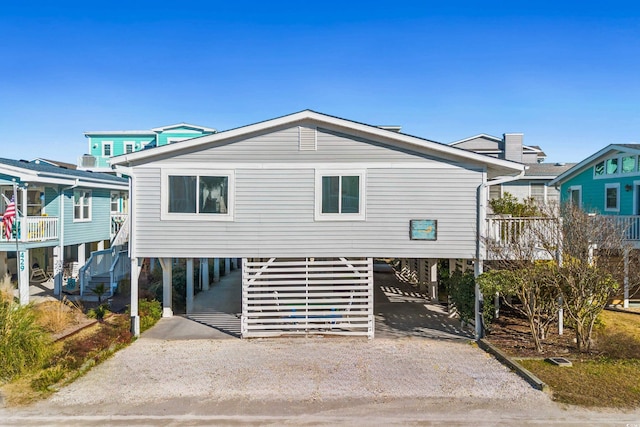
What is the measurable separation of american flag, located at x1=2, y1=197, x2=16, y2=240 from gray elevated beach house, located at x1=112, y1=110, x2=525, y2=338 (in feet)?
15.9

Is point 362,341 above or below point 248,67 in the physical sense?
below

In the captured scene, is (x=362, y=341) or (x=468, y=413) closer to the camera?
(x=468, y=413)

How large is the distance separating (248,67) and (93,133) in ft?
56.6

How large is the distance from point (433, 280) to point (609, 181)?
31.1ft

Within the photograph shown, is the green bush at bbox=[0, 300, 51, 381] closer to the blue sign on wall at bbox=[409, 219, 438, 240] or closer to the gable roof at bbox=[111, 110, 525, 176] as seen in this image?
the gable roof at bbox=[111, 110, 525, 176]

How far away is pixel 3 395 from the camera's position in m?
7.45

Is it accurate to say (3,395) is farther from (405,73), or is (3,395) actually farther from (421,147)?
(405,73)

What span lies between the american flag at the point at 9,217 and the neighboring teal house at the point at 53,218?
0.14 metres

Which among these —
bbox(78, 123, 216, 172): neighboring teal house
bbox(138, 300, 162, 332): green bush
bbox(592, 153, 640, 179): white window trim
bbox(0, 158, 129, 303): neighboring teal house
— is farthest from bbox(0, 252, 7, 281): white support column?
bbox(592, 153, 640, 179): white window trim

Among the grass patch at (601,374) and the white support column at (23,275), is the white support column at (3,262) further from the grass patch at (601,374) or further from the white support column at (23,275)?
the grass patch at (601,374)

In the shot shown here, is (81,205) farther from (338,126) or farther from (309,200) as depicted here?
(338,126)

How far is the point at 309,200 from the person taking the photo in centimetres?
1109

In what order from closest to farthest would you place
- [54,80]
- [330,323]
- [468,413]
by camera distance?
1. [468,413]
2. [330,323]
3. [54,80]

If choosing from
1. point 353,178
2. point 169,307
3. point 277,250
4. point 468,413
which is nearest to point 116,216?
point 169,307
